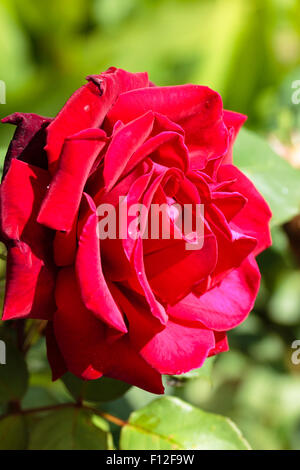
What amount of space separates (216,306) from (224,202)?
98mm

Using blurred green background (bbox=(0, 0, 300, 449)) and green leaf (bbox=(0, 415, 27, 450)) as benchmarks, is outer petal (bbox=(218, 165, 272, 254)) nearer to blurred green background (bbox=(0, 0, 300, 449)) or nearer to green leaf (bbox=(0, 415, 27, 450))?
green leaf (bbox=(0, 415, 27, 450))

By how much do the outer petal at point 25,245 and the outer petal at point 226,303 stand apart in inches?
4.8

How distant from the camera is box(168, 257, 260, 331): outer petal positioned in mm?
548

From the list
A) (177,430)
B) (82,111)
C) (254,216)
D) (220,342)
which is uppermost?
(82,111)

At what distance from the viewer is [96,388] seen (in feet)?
2.31

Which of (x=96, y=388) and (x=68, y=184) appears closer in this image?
(x=68, y=184)

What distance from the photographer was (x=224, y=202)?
0.55 m

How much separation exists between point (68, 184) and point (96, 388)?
1.04ft

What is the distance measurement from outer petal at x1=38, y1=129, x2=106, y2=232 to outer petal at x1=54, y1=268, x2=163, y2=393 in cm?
6

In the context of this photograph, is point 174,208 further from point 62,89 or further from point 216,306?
point 62,89

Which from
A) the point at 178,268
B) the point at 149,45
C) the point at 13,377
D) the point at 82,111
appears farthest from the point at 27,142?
the point at 149,45

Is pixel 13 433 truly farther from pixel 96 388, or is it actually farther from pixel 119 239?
pixel 119 239
